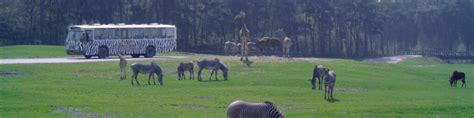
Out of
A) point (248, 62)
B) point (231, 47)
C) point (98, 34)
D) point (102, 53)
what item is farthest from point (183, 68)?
point (231, 47)

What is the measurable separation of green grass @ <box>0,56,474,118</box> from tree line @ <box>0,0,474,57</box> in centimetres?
4154

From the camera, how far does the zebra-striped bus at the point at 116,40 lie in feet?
197

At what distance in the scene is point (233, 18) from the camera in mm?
100500

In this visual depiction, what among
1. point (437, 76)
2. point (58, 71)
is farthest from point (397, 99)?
point (437, 76)

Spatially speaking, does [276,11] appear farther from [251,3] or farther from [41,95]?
[41,95]

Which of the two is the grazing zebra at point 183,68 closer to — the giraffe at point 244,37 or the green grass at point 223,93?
the green grass at point 223,93

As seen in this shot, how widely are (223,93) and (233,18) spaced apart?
63463 millimetres

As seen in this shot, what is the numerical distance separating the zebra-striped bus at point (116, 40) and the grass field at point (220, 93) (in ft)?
26.5

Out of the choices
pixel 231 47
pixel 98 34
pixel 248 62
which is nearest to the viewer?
pixel 248 62

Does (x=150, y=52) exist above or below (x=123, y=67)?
above

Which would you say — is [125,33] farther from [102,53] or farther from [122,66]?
[122,66]

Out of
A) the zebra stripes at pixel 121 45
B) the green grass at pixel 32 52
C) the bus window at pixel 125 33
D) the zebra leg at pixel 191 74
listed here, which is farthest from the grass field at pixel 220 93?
the green grass at pixel 32 52

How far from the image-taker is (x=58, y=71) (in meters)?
48.2

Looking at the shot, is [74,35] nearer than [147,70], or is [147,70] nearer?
[147,70]
